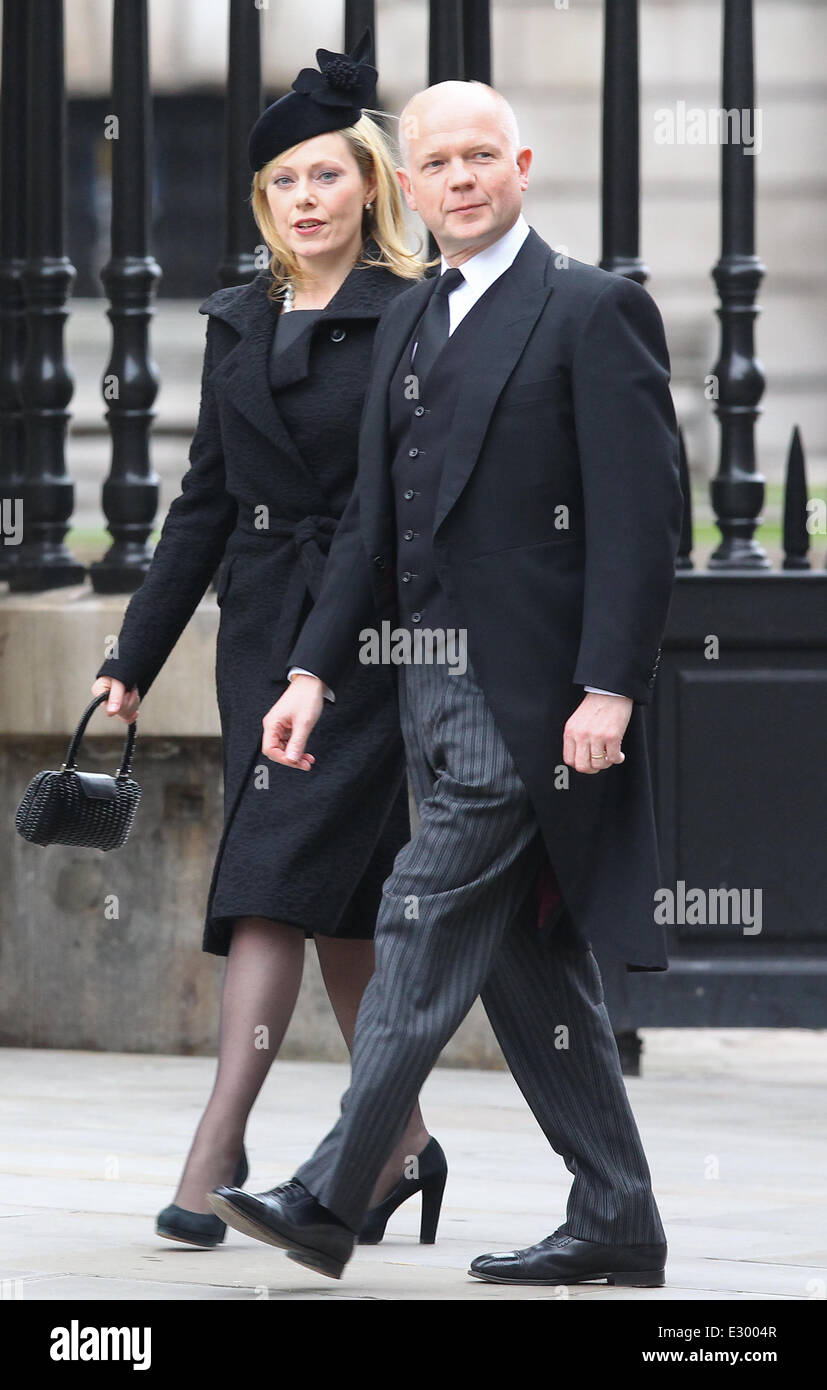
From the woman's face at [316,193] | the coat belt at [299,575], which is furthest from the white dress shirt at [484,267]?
the woman's face at [316,193]

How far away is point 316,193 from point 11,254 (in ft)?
10.6

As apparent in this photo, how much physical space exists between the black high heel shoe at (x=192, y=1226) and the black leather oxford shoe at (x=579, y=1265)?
54 centimetres

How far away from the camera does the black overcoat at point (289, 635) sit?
15.5 feet

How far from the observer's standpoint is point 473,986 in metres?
4.09

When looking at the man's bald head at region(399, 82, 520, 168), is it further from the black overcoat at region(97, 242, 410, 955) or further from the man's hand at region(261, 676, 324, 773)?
the man's hand at region(261, 676, 324, 773)

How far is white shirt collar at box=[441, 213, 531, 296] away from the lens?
425cm

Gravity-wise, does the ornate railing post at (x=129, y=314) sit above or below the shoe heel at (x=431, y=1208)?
above

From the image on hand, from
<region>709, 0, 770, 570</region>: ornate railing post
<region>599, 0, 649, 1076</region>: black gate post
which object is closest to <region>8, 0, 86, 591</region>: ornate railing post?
<region>599, 0, 649, 1076</region>: black gate post

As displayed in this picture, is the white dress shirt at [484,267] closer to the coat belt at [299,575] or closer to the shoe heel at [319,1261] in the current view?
the coat belt at [299,575]

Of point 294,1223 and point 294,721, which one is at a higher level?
point 294,721

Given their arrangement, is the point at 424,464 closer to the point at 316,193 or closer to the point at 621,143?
the point at 316,193

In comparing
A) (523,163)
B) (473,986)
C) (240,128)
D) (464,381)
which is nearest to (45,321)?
(240,128)

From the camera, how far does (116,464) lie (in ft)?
24.9

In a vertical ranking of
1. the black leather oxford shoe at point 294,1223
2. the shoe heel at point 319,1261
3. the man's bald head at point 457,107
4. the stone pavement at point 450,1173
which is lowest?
the stone pavement at point 450,1173
